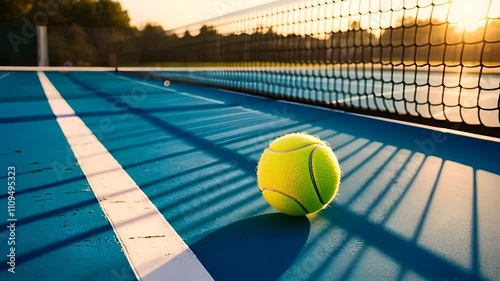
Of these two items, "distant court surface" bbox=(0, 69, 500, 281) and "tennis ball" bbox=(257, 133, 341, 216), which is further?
"tennis ball" bbox=(257, 133, 341, 216)

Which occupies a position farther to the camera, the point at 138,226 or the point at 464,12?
the point at 464,12

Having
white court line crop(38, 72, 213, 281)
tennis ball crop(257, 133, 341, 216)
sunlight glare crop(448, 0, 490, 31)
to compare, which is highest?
sunlight glare crop(448, 0, 490, 31)

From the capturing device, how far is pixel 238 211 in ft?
6.29

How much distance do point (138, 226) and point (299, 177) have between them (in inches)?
27.5

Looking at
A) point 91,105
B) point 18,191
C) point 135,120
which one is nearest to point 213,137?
point 135,120

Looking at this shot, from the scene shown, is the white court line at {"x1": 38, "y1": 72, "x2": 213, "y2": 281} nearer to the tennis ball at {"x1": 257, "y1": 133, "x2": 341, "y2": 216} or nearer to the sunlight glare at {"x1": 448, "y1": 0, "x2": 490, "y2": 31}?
the tennis ball at {"x1": 257, "y1": 133, "x2": 341, "y2": 216}

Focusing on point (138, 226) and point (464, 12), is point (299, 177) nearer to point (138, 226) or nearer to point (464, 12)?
point (138, 226)

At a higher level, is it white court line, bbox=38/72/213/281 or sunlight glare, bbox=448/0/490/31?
sunlight glare, bbox=448/0/490/31

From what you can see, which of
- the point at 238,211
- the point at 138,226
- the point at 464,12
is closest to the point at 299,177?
the point at 238,211

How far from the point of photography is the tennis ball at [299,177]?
1.82m

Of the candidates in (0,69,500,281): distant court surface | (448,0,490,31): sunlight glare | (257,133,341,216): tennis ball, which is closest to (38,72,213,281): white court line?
(0,69,500,281): distant court surface

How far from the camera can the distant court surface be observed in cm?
142

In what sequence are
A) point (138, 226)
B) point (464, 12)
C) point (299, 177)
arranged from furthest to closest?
point (464, 12), point (299, 177), point (138, 226)

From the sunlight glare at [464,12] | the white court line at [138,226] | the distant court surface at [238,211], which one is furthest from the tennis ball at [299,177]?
the sunlight glare at [464,12]
